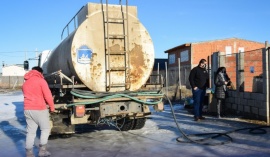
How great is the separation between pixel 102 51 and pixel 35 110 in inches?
87.3

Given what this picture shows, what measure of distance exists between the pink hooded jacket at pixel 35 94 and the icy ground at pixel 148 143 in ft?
3.47

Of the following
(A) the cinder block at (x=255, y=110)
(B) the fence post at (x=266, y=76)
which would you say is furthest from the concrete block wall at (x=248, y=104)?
(B) the fence post at (x=266, y=76)

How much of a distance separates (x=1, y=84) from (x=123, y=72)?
54.4m

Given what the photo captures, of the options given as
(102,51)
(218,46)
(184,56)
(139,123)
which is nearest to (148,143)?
(139,123)

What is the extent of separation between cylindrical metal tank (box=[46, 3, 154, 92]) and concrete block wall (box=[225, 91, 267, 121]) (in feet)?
11.9

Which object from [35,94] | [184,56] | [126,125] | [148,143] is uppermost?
[184,56]

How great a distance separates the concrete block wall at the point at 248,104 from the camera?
9453mm

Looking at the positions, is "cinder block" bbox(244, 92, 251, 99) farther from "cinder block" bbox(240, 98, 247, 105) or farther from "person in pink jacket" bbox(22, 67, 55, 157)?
"person in pink jacket" bbox(22, 67, 55, 157)

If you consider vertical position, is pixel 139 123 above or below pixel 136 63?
below

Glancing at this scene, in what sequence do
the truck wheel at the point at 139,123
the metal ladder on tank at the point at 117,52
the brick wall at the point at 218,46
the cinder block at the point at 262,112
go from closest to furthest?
the metal ladder on tank at the point at 117,52
the truck wheel at the point at 139,123
the cinder block at the point at 262,112
the brick wall at the point at 218,46

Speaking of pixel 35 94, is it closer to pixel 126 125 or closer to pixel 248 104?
pixel 126 125

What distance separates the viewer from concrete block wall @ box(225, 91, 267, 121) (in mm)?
9453

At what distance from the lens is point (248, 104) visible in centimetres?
1022

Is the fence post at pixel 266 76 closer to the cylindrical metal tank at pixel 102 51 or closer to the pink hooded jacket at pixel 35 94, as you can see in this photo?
the cylindrical metal tank at pixel 102 51
